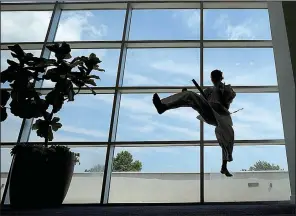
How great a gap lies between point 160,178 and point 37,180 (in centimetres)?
152

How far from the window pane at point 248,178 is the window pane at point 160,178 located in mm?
198

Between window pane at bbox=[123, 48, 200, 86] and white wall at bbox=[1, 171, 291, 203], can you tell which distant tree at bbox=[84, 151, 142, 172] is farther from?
window pane at bbox=[123, 48, 200, 86]

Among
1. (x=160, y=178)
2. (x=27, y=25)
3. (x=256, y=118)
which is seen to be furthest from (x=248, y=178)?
(x=27, y=25)

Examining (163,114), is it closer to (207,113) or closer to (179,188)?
(179,188)

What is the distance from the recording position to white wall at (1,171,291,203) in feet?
11.6

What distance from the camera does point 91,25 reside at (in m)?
5.11

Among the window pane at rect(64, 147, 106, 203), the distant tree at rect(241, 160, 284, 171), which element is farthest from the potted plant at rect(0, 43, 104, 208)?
the distant tree at rect(241, 160, 284, 171)

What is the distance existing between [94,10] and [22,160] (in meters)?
3.28

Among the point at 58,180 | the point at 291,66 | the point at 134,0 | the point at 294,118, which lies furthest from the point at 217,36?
the point at 294,118

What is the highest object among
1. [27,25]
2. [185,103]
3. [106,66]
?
[27,25]

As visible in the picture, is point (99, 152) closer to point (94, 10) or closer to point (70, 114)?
point (70, 114)

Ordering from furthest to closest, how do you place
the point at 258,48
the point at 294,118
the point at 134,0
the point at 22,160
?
1. the point at 134,0
2. the point at 258,48
3. the point at 22,160
4. the point at 294,118

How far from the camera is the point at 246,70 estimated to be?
445 centimetres

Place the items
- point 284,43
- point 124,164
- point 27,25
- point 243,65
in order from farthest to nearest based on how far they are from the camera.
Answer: point 27,25 → point 243,65 → point 124,164 → point 284,43
